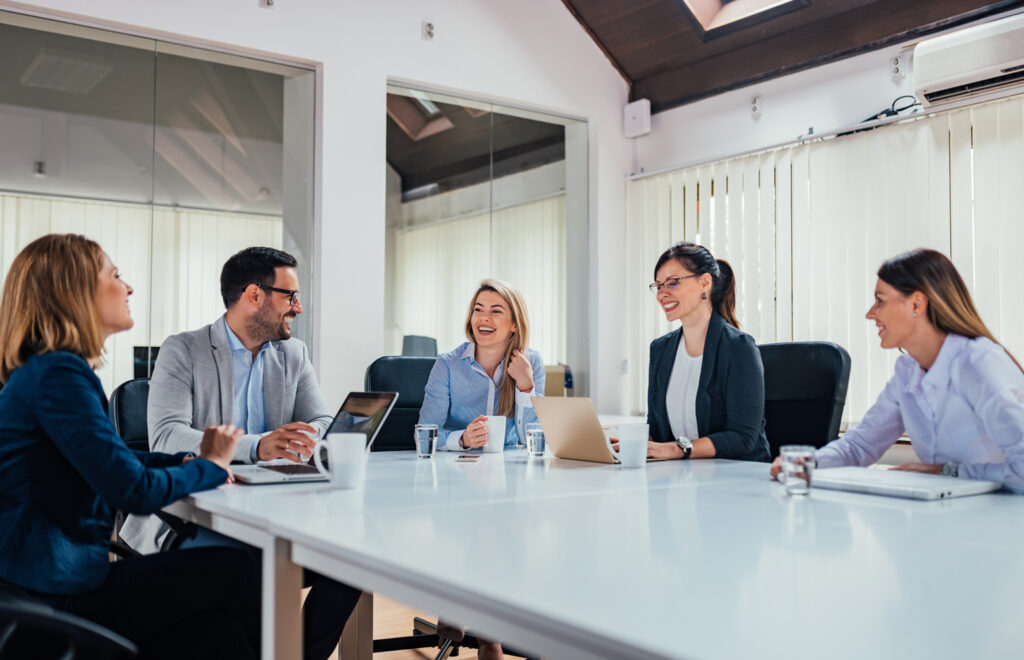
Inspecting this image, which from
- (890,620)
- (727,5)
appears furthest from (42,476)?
(727,5)

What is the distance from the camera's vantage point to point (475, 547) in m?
1.10

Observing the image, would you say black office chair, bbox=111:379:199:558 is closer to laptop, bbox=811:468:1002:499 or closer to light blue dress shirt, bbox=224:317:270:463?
light blue dress shirt, bbox=224:317:270:463

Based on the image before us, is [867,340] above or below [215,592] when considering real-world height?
above

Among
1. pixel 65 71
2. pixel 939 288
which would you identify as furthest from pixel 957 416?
pixel 65 71

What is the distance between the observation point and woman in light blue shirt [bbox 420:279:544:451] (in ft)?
9.39

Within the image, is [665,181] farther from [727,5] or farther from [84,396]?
[84,396]

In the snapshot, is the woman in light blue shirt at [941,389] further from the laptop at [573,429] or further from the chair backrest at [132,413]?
the chair backrest at [132,413]

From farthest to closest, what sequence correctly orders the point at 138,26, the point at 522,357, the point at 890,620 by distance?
the point at 138,26 < the point at 522,357 < the point at 890,620

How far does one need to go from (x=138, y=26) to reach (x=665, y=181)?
9.65 feet

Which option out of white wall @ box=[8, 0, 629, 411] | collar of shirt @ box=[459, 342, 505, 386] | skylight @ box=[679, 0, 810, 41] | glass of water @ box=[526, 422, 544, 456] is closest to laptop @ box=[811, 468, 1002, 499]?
glass of water @ box=[526, 422, 544, 456]

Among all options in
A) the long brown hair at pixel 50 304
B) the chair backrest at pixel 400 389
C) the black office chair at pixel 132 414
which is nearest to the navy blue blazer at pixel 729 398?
the chair backrest at pixel 400 389

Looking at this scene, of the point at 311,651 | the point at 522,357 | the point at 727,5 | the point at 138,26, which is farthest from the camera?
the point at 727,5

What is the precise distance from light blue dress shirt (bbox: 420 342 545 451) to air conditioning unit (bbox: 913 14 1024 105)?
221 cm

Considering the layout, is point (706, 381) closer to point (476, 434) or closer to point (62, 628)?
point (476, 434)
